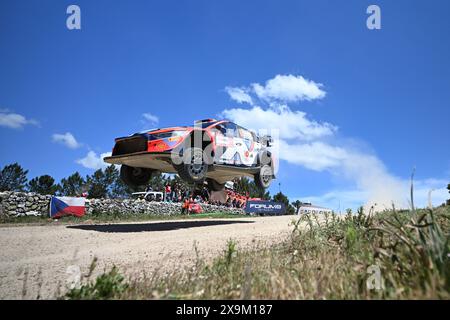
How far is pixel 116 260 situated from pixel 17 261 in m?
1.52

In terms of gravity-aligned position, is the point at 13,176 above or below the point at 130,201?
above

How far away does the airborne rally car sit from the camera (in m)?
8.13

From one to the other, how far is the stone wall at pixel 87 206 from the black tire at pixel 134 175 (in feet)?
20.2

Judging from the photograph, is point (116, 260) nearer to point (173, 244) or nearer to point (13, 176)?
point (173, 244)

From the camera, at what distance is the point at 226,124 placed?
10.1 meters

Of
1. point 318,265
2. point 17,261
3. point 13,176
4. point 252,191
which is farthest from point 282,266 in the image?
point 252,191

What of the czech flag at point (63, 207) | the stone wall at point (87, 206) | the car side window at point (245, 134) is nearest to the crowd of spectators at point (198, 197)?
the stone wall at point (87, 206)

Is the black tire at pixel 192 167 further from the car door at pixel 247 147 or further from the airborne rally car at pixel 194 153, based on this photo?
the car door at pixel 247 147

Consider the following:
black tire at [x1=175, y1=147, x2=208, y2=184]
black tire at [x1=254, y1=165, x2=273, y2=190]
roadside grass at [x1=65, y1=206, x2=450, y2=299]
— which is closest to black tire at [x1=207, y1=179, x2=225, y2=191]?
black tire at [x1=254, y1=165, x2=273, y2=190]

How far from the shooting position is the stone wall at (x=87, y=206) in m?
15.4

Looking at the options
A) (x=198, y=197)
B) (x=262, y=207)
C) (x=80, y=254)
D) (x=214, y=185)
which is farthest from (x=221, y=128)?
(x=198, y=197)

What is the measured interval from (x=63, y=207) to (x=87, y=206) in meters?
1.79

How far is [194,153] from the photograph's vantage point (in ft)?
27.3
